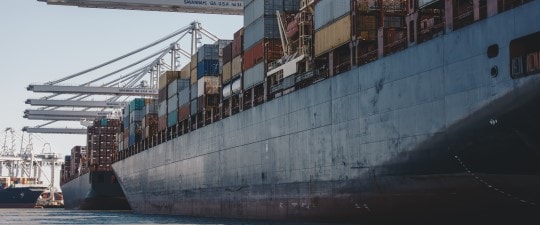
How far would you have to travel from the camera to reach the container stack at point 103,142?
276 ft

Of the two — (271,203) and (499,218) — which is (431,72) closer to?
(499,218)

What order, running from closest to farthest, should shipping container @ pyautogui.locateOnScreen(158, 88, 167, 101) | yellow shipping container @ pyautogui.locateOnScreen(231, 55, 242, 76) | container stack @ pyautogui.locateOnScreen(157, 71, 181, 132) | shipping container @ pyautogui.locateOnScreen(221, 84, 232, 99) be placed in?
yellow shipping container @ pyautogui.locateOnScreen(231, 55, 242, 76), shipping container @ pyautogui.locateOnScreen(221, 84, 232, 99), container stack @ pyautogui.locateOnScreen(157, 71, 181, 132), shipping container @ pyautogui.locateOnScreen(158, 88, 167, 101)

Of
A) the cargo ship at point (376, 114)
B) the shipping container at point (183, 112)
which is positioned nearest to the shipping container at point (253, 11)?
the cargo ship at point (376, 114)

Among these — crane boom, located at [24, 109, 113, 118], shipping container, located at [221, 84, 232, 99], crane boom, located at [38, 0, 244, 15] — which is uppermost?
crane boom, located at [38, 0, 244, 15]

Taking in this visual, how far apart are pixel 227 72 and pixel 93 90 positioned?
134 feet

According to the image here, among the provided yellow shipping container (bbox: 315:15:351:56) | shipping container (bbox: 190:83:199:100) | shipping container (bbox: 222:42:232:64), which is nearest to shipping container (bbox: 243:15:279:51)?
shipping container (bbox: 222:42:232:64)

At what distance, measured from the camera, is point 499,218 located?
19.5m

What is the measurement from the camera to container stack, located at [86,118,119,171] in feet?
276

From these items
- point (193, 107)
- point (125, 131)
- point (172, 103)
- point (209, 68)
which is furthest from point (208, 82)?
point (125, 131)

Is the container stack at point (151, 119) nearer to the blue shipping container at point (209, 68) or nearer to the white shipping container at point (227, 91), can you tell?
the blue shipping container at point (209, 68)

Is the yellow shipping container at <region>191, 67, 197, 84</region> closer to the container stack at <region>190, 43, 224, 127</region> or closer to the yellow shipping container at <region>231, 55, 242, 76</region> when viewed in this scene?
the container stack at <region>190, 43, 224, 127</region>

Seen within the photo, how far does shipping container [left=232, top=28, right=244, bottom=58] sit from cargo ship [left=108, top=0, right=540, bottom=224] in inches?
4.4

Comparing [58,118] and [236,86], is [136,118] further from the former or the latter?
[236,86]

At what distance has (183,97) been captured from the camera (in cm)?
5028
